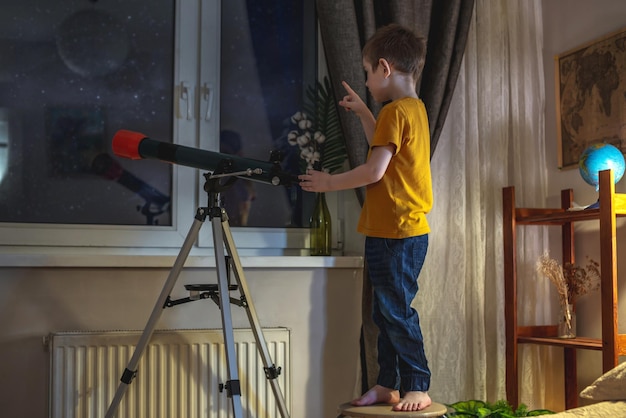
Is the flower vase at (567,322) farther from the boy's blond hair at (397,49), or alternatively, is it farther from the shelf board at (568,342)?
the boy's blond hair at (397,49)

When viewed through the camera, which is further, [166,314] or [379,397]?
[166,314]

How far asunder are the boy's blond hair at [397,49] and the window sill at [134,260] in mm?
864

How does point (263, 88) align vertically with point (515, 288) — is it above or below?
above

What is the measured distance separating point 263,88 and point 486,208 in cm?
96

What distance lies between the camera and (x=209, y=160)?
231cm

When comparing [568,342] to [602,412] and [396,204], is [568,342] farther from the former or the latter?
[396,204]

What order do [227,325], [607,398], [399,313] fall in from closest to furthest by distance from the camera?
[607,398] < [399,313] < [227,325]

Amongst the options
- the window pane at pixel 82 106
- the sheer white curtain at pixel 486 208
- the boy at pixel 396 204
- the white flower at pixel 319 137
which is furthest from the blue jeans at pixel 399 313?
the window pane at pixel 82 106

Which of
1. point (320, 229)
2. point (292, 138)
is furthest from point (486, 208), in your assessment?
point (292, 138)

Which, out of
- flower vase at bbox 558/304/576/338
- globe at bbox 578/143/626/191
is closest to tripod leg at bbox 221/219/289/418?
flower vase at bbox 558/304/576/338

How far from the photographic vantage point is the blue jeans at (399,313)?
2121 millimetres

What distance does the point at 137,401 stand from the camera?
2611 millimetres

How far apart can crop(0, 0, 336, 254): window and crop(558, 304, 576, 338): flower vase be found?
3.21ft

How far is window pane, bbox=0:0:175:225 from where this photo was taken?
109 inches
